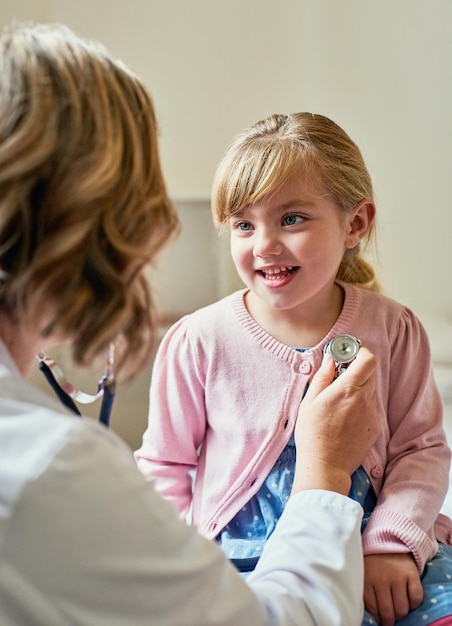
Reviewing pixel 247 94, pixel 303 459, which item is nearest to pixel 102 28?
pixel 247 94

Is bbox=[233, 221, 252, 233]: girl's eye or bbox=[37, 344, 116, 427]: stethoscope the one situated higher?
bbox=[233, 221, 252, 233]: girl's eye

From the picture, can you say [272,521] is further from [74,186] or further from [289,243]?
[74,186]

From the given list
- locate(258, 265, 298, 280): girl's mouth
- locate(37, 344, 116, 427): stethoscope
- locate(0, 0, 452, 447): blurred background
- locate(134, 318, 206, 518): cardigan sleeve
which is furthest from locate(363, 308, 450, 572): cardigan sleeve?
locate(0, 0, 452, 447): blurred background

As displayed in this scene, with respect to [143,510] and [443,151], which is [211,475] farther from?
[443,151]

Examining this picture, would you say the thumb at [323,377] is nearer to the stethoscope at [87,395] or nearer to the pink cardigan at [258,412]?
the pink cardigan at [258,412]

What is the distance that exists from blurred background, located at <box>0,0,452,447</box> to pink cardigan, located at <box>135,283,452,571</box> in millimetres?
704

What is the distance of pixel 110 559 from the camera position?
0.68m

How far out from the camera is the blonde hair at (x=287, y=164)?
121cm

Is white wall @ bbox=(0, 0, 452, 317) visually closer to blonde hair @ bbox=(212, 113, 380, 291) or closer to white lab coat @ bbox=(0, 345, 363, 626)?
blonde hair @ bbox=(212, 113, 380, 291)

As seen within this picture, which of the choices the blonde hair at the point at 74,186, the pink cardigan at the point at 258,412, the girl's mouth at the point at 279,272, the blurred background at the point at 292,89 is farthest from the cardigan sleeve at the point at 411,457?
the blurred background at the point at 292,89

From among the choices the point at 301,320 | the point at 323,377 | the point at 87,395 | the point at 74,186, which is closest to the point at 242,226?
the point at 301,320

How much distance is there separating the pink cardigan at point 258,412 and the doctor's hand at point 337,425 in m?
0.10

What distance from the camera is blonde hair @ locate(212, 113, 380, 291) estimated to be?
3.98ft

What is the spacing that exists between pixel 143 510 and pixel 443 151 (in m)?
1.62
